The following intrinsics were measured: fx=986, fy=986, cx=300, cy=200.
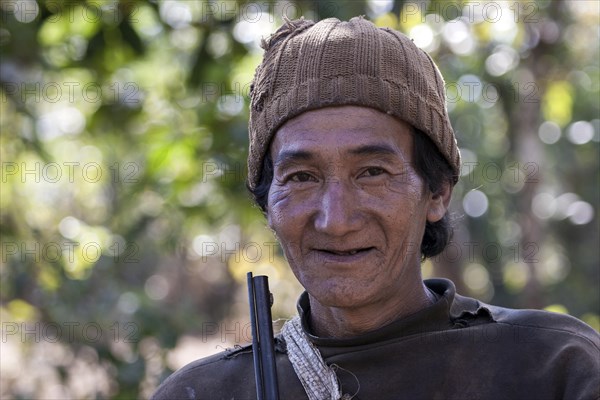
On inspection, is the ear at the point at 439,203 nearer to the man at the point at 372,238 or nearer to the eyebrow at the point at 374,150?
the man at the point at 372,238

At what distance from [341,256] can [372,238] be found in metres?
0.10

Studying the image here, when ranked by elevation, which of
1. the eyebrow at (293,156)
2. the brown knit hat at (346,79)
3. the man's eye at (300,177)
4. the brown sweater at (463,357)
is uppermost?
the brown knit hat at (346,79)

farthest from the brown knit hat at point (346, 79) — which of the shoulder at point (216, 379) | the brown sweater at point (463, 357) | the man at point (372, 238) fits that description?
the shoulder at point (216, 379)

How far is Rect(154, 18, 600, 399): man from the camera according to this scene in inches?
104

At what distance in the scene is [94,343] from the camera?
16.9 feet

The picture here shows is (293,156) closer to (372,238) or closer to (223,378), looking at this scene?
(372,238)

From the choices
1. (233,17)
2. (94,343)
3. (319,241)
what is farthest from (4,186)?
(319,241)

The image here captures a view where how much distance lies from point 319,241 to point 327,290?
135mm

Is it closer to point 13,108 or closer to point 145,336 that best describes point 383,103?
point 145,336

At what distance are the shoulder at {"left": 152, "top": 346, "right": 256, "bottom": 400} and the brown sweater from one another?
0.02 meters

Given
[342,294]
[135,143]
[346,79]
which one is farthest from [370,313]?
[135,143]

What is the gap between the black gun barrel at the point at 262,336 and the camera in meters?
2.61

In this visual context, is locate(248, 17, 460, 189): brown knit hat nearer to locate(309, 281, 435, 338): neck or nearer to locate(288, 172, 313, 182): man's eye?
locate(288, 172, 313, 182): man's eye

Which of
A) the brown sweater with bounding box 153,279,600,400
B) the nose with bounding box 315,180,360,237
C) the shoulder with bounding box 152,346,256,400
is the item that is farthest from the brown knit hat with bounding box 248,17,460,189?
the shoulder with bounding box 152,346,256,400
